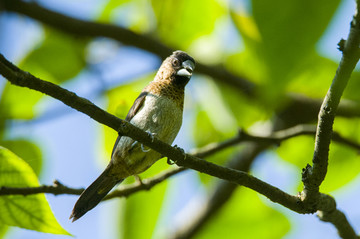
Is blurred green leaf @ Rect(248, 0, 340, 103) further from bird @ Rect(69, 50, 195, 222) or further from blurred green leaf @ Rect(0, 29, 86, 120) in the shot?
blurred green leaf @ Rect(0, 29, 86, 120)

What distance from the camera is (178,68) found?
474cm

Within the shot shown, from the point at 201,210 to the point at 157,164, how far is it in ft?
6.10

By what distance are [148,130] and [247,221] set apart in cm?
156

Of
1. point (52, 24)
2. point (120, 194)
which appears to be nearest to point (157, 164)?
point (120, 194)

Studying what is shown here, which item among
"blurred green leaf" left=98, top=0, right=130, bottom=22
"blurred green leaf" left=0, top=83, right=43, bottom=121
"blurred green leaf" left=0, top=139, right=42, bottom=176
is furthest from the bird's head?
"blurred green leaf" left=0, top=139, right=42, bottom=176

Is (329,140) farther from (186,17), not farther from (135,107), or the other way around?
(186,17)

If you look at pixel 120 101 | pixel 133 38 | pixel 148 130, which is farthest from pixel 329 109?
pixel 133 38

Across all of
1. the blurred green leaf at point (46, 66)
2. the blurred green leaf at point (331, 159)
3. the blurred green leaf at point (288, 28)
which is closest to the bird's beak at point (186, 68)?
the blurred green leaf at point (46, 66)

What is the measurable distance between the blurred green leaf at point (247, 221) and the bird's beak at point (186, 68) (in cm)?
156

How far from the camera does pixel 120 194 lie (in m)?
3.68

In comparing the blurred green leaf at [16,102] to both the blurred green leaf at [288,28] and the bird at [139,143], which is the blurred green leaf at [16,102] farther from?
the blurred green leaf at [288,28]

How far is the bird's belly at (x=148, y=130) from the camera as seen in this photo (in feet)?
13.4

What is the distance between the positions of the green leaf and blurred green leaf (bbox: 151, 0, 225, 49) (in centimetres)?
250

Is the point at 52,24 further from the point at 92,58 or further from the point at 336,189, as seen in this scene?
the point at 336,189
